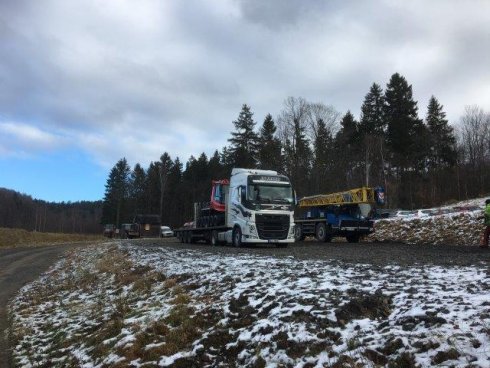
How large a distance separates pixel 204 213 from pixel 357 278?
795 inches

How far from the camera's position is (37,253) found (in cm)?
2995

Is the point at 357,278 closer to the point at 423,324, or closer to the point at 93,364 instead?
the point at 423,324

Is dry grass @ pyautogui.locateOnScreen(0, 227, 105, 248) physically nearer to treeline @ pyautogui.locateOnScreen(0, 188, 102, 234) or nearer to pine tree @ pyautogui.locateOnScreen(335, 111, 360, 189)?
pine tree @ pyautogui.locateOnScreen(335, 111, 360, 189)

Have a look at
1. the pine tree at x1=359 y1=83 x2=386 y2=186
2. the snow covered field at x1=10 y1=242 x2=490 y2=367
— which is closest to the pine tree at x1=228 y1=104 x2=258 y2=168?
the pine tree at x1=359 y1=83 x2=386 y2=186

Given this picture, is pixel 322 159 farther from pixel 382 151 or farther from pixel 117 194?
pixel 117 194

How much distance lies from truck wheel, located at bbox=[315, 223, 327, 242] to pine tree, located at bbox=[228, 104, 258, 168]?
1592 inches

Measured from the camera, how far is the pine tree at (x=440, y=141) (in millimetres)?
68375

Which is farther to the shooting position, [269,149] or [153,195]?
[153,195]

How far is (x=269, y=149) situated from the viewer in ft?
204

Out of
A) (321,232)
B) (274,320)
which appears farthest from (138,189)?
(274,320)

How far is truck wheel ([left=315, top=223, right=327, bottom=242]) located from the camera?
93.0 feet

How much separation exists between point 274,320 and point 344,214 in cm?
2176

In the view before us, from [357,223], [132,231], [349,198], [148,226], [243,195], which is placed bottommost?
[357,223]

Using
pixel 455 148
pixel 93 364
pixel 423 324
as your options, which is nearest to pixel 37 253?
pixel 93 364
